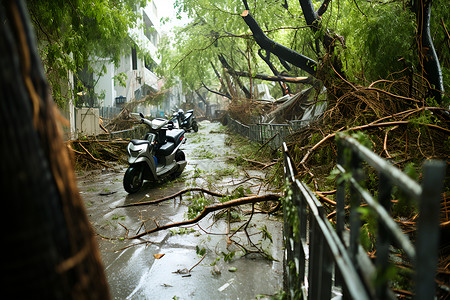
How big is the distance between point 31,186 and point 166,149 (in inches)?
273

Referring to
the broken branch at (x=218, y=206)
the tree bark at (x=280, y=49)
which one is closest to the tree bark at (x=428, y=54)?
the tree bark at (x=280, y=49)

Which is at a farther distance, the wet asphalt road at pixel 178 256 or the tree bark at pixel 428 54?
the tree bark at pixel 428 54

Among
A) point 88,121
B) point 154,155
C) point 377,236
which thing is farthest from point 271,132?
point 377,236

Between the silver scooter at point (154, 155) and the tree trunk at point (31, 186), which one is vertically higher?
the tree trunk at point (31, 186)

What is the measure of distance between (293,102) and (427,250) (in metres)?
14.2

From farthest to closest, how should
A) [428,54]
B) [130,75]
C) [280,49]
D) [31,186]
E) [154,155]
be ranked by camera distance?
[130,75], [280,49], [154,155], [428,54], [31,186]

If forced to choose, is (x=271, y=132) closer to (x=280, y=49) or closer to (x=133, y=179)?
(x=280, y=49)

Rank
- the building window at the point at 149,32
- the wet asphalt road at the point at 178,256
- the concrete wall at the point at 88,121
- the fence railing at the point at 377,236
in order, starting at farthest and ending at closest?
the building window at the point at 149,32 → the concrete wall at the point at 88,121 → the wet asphalt road at the point at 178,256 → the fence railing at the point at 377,236

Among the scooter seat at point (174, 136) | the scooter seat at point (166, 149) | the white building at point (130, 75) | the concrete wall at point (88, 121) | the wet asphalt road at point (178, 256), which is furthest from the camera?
the white building at point (130, 75)

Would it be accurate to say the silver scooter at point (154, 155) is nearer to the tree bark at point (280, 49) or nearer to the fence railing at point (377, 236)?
the tree bark at point (280, 49)

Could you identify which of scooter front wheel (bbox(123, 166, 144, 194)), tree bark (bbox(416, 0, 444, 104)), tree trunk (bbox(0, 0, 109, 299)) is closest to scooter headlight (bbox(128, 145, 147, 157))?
scooter front wheel (bbox(123, 166, 144, 194))

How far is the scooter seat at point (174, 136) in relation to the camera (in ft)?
27.2

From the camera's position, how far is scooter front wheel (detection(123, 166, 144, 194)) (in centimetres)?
669

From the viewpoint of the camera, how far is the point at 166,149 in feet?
25.7
